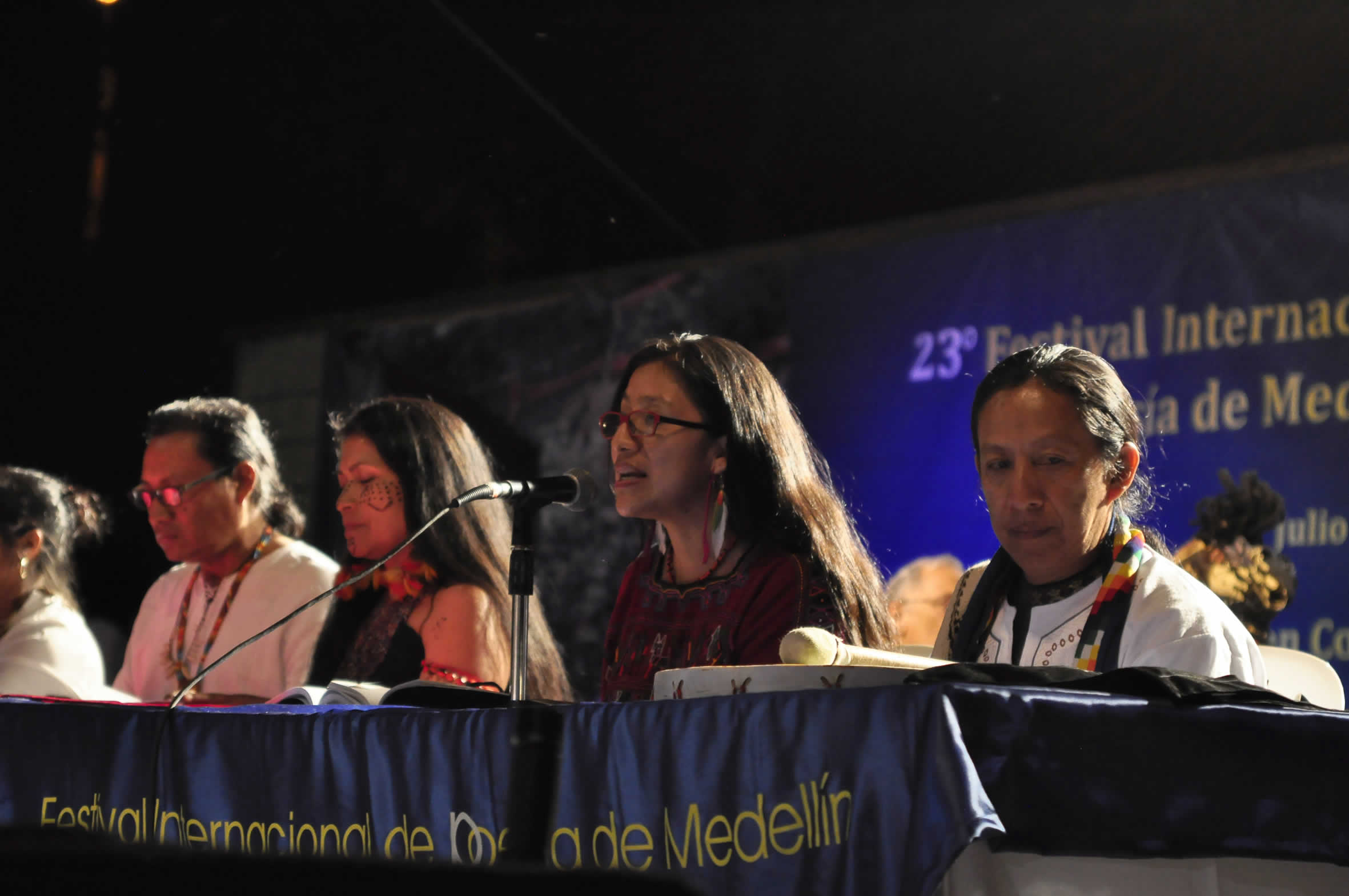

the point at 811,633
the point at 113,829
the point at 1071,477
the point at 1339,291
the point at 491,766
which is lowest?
the point at 113,829

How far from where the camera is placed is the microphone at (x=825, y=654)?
1415 mm

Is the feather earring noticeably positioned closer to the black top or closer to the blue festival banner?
the black top

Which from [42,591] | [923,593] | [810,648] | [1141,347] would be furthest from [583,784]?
[42,591]

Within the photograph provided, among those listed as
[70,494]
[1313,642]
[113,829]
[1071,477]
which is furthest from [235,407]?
[1313,642]

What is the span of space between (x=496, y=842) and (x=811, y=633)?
0.42 meters

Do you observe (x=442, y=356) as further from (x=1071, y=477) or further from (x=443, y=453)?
(x=1071, y=477)

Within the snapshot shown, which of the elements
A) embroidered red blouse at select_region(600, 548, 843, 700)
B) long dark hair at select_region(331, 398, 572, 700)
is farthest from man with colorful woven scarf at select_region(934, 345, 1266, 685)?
long dark hair at select_region(331, 398, 572, 700)

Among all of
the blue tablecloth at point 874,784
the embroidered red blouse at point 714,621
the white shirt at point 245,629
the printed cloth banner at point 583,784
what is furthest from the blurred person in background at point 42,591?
the blue tablecloth at point 874,784

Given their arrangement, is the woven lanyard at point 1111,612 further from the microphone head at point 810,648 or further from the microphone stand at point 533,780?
the microphone stand at point 533,780

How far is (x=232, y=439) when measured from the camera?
12.4 feet

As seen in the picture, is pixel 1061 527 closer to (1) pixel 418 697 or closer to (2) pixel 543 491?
(2) pixel 543 491

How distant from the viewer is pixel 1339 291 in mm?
3463

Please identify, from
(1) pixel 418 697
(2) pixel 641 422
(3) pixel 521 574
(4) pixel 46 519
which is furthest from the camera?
(4) pixel 46 519

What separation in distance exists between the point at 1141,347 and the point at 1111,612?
2035 millimetres
